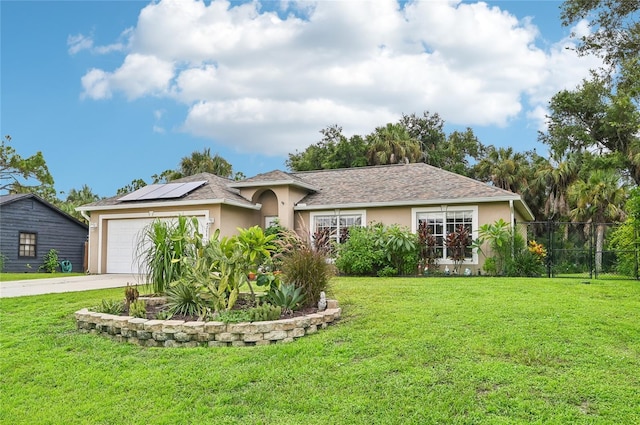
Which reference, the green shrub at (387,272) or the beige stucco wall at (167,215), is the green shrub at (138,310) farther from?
the beige stucco wall at (167,215)

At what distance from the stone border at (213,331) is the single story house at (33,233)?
19.5m

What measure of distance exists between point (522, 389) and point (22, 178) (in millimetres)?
32684

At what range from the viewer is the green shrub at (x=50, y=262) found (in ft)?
79.5

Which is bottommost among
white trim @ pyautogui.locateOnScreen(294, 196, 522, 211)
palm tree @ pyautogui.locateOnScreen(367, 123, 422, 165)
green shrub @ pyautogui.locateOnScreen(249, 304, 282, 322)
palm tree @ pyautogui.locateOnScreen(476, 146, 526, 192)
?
green shrub @ pyautogui.locateOnScreen(249, 304, 282, 322)

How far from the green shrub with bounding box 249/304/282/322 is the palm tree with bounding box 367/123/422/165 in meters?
25.5

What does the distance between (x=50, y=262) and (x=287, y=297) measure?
70.1 feet

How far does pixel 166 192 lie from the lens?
18.5 metres

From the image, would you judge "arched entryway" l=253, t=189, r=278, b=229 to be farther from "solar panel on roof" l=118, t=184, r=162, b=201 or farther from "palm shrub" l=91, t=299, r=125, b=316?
"palm shrub" l=91, t=299, r=125, b=316

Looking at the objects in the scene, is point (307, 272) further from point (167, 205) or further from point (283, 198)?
point (167, 205)

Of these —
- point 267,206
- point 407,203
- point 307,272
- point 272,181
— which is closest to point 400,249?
point 407,203

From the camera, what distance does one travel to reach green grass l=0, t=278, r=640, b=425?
448 centimetres

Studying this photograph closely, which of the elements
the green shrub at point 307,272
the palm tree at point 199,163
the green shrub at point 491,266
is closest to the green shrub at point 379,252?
the green shrub at point 491,266

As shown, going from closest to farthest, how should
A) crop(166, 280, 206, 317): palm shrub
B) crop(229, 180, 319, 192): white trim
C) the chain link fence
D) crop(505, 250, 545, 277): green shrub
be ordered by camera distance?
crop(166, 280, 206, 317): palm shrub, the chain link fence, crop(505, 250, 545, 277): green shrub, crop(229, 180, 319, 192): white trim

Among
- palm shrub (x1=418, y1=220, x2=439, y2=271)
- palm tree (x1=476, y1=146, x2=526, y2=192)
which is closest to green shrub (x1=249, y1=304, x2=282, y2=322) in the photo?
palm shrub (x1=418, y1=220, x2=439, y2=271)
